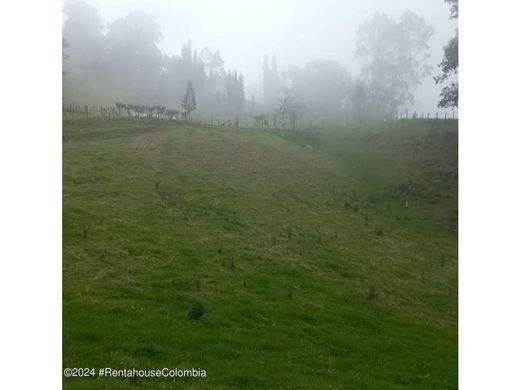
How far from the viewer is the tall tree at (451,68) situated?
2572cm

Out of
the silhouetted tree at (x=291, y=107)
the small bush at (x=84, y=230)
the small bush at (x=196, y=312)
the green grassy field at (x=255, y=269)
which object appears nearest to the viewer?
the green grassy field at (x=255, y=269)

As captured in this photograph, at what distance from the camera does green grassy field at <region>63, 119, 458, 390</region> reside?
460 inches

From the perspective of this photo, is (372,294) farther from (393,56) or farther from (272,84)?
(393,56)

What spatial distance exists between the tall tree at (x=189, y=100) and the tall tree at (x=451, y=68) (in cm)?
1688

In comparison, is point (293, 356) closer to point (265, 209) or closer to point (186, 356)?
point (186, 356)

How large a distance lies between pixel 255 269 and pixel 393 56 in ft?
82.5

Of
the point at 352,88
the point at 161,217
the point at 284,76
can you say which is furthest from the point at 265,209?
the point at 352,88

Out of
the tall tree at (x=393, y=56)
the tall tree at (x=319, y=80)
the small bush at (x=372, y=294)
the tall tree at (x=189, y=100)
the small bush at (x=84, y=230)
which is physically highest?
the tall tree at (x=393, y=56)

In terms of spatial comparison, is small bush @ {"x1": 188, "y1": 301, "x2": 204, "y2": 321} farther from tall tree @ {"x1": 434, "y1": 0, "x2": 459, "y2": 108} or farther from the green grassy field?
tall tree @ {"x1": 434, "y1": 0, "x2": 459, "y2": 108}

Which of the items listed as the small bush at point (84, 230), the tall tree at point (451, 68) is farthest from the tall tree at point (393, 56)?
the small bush at point (84, 230)

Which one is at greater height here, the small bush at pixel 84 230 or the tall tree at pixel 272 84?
the tall tree at pixel 272 84

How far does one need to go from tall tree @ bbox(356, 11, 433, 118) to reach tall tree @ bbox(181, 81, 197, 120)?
38.9 ft

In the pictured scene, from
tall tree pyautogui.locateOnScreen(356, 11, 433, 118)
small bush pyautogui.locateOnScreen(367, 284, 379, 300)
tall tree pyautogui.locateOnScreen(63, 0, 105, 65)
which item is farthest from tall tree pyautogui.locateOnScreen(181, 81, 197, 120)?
small bush pyautogui.locateOnScreen(367, 284, 379, 300)

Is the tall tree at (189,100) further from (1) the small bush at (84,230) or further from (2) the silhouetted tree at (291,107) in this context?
(1) the small bush at (84,230)
